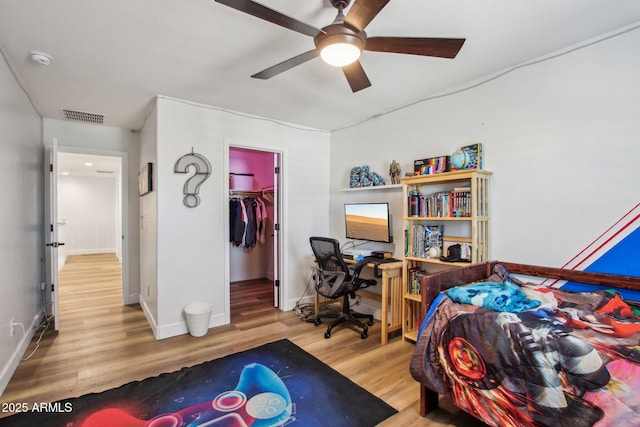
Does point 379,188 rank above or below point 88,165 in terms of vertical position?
below

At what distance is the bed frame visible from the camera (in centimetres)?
189

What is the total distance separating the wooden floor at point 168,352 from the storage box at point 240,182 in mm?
1977

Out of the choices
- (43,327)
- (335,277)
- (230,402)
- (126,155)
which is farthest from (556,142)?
(43,327)

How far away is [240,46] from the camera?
2131 mm

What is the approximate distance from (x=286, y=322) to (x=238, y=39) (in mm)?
2764

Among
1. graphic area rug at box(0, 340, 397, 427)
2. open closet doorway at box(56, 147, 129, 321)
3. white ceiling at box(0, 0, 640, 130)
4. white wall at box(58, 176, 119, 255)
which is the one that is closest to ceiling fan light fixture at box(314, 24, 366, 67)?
white ceiling at box(0, 0, 640, 130)

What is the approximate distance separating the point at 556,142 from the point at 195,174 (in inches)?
124

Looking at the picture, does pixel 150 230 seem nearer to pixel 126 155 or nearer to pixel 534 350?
pixel 126 155

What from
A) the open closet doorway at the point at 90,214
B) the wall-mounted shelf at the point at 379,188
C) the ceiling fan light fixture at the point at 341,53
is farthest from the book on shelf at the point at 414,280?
the open closet doorway at the point at 90,214

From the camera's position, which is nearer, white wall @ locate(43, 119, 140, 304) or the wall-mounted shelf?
the wall-mounted shelf

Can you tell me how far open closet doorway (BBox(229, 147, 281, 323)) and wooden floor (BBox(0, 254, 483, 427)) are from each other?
0.51 meters

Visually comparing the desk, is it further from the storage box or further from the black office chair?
the storage box

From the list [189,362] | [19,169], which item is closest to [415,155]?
[189,362]

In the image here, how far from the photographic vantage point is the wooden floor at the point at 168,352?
2.10 m
